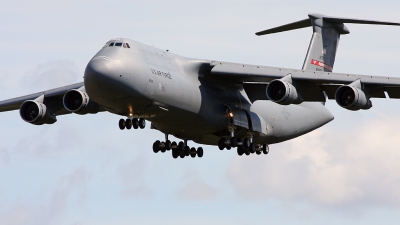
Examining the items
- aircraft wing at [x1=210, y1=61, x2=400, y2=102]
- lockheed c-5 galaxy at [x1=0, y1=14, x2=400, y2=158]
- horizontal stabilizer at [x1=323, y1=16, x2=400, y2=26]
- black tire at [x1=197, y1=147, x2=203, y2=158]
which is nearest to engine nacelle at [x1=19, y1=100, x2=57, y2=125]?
lockheed c-5 galaxy at [x1=0, y1=14, x2=400, y2=158]

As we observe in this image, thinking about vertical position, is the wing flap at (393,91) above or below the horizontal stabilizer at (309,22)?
below

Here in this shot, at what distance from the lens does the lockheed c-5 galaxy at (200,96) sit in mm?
24312

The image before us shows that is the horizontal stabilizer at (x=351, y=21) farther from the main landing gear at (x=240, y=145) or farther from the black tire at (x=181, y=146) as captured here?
the black tire at (x=181, y=146)

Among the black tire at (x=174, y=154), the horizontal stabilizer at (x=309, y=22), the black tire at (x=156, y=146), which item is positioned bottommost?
the black tire at (x=174, y=154)

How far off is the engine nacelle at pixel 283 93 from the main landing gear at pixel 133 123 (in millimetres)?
3463

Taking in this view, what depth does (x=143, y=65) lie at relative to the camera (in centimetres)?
2453

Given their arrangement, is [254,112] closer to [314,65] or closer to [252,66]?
[252,66]

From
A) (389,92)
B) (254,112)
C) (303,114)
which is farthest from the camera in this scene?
(303,114)

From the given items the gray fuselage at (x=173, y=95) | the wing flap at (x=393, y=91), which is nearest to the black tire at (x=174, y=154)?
the gray fuselage at (x=173, y=95)

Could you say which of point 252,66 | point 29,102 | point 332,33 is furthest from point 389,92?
point 29,102

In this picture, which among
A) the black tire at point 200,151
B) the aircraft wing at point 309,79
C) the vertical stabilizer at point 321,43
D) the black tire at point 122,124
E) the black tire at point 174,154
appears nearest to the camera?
the black tire at point 122,124

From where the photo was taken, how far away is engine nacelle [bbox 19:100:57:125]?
91.1 feet

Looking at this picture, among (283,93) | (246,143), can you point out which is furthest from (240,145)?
(283,93)

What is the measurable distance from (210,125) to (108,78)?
167 inches
